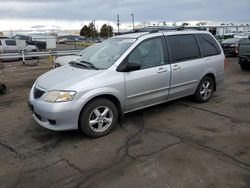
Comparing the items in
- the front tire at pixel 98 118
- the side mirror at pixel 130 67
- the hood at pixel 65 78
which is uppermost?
the side mirror at pixel 130 67

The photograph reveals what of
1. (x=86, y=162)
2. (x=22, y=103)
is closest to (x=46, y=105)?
(x=86, y=162)

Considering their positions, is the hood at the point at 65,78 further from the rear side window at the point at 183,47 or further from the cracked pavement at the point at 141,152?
the rear side window at the point at 183,47

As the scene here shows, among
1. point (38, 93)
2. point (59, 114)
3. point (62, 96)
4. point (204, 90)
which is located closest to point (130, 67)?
point (62, 96)

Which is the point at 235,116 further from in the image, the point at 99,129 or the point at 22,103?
the point at 22,103

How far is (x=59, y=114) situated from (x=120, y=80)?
123 cm

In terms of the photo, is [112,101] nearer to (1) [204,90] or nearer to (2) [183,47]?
(2) [183,47]

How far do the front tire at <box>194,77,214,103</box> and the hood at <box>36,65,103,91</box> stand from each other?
2828mm

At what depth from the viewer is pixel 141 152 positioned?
4.07 m

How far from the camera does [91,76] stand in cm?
454

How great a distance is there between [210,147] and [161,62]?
2.02 meters

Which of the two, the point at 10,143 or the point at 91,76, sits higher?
the point at 91,76

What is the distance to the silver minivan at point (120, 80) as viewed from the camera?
433 centimetres

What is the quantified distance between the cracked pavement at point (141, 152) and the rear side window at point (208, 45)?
1382 mm

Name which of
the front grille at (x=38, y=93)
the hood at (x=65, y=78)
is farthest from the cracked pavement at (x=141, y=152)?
the hood at (x=65, y=78)
